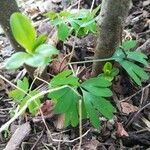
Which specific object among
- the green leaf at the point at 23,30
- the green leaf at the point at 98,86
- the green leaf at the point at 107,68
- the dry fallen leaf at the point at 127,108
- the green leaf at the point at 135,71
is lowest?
the dry fallen leaf at the point at 127,108

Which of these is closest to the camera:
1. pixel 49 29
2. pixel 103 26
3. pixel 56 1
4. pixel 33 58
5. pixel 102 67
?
pixel 33 58

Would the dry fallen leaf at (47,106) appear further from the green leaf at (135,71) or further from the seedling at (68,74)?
the green leaf at (135,71)

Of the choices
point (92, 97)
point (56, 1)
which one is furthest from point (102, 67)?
point (56, 1)

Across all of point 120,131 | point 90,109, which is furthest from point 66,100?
point 120,131

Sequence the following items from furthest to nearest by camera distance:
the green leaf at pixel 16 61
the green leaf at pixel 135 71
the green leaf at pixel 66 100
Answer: the green leaf at pixel 135 71 → the green leaf at pixel 66 100 → the green leaf at pixel 16 61

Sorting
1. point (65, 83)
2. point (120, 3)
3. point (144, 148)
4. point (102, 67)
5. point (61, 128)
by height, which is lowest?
point (144, 148)

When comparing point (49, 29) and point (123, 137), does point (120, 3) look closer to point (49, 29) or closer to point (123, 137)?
point (123, 137)

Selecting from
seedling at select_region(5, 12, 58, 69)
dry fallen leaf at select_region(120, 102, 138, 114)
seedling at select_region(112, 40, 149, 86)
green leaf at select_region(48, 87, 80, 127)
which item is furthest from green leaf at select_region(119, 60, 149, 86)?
seedling at select_region(5, 12, 58, 69)

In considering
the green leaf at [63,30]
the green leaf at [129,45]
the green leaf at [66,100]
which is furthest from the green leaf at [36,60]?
the green leaf at [129,45]
